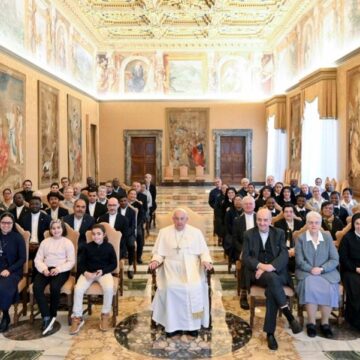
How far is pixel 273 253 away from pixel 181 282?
1223 mm

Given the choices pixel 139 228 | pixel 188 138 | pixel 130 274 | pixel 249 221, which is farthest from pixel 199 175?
pixel 249 221

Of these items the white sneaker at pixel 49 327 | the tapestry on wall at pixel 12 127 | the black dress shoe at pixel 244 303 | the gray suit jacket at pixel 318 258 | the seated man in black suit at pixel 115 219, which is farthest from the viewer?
the tapestry on wall at pixel 12 127

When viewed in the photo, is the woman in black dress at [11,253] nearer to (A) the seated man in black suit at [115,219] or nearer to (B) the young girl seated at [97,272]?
(B) the young girl seated at [97,272]

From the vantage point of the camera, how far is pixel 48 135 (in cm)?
1509

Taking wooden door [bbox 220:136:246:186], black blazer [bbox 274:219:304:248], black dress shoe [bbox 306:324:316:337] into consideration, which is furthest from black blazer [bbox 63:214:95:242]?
wooden door [bbox 220:136:246:186]

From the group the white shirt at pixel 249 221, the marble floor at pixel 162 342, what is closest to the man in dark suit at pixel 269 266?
the marble floor at pixel 162 342

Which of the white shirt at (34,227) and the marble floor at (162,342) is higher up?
the white shirt at (34,227)

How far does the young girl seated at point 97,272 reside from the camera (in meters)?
5.42

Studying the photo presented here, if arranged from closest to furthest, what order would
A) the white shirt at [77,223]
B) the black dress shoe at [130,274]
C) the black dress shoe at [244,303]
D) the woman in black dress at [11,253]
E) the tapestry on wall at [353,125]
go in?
the woman in black dress at [11,253] → the black dress shoe at [244,303] → the white shirt at [77,223] → the black dress shoe at [130,274] → the tapestry on wall at [353,125]

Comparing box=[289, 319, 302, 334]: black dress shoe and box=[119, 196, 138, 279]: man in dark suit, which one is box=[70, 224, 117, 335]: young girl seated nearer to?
box=[119, 196, 138, 279]: man in dark suit

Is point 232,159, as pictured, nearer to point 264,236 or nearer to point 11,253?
point 264,236

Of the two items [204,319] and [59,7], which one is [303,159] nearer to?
[59,7]

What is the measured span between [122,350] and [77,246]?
1734 mm

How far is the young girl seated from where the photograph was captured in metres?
5.42
